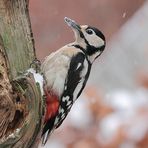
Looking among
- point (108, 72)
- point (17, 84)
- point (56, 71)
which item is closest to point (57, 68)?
point (56, 71)

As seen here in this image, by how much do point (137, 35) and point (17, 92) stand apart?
248 centimetres

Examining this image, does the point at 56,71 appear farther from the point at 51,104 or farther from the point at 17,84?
the point at 17,84

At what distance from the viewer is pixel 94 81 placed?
618cm

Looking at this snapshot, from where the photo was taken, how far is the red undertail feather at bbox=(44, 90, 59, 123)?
13.4 ft

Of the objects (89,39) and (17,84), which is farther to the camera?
(89,39)

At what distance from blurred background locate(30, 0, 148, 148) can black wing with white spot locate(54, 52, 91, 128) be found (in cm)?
144

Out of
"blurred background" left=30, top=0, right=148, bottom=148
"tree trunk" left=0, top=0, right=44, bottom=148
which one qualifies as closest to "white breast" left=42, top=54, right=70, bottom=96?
"tree trunk" left=0, top=0, right=44, bottom=148

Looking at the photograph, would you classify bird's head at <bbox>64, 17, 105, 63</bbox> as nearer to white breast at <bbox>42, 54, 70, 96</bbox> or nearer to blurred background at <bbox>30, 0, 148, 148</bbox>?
white breast at <bbox>42, 54, 70, 96</bbox>

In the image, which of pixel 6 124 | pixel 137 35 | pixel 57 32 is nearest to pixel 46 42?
pixel 57 32

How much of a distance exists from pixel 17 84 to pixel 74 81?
50 centimetres

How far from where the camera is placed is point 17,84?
389 centimetres

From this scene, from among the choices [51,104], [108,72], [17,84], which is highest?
[17,84]

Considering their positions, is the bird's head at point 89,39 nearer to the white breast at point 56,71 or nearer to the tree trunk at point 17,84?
the white breast at point 56,71

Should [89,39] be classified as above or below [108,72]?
above
